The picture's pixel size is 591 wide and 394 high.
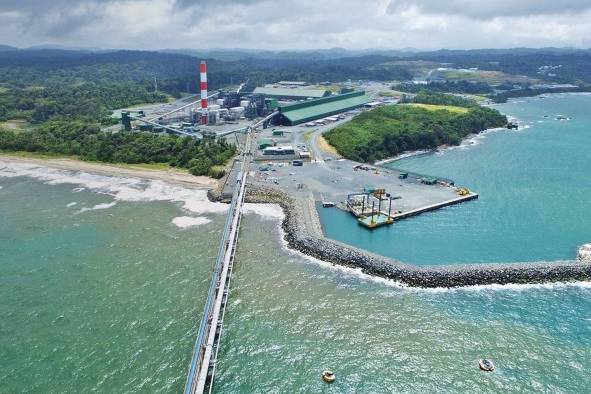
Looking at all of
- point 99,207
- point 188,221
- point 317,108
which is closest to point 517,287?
point 188,221

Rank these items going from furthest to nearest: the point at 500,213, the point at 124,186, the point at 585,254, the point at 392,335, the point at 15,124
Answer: the point at 15,124 < the point at 124,186 < the point at 500,213 < the point at 585,254 < the point at 392,335

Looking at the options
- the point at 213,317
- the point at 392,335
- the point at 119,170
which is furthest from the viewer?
the point at 119,170

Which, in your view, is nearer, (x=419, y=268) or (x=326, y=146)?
(x=419, y=268)

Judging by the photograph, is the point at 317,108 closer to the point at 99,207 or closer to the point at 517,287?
the point at 99,207

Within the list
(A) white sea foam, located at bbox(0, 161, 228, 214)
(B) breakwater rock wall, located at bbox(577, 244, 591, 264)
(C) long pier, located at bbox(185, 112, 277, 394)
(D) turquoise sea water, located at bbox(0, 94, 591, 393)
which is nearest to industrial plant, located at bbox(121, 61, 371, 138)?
(A) white sea foam, located at bbox(0, 161, 228, 214)

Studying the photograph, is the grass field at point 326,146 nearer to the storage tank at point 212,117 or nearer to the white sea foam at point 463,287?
the storage tank at point 212,117

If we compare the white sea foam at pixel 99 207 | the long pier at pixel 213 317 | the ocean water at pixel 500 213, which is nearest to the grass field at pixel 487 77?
the ocean water at pixel 500 213

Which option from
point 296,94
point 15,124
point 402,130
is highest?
point 296,94

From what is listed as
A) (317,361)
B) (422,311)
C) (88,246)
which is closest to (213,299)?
(317,361)
